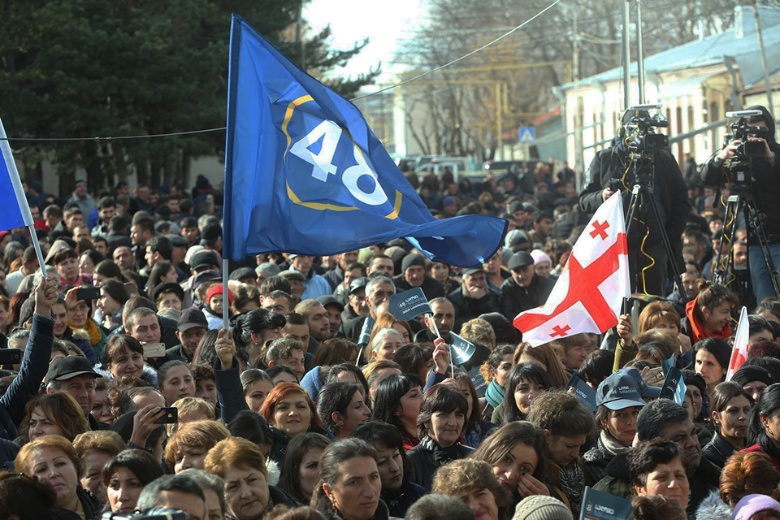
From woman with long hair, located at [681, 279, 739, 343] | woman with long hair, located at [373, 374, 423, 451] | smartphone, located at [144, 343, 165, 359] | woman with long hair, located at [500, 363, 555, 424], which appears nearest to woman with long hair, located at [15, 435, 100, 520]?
woman with long hair, located at [373, 374, 423, 451]

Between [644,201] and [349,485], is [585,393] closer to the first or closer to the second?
[349,485]

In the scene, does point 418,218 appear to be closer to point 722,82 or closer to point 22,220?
point 22,220

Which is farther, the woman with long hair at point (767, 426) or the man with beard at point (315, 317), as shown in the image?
the man with beard at point (315, 317)

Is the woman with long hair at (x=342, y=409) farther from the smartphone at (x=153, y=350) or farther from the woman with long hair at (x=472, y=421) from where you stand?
the smartphone at (x=153, y=350)

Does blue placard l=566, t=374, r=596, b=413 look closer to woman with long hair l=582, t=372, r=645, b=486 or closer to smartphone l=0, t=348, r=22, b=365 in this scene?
woman with long hair l=582, t=372, r=645, b=486

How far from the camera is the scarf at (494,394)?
945 centimetres

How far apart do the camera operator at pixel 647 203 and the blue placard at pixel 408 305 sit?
1929 mm

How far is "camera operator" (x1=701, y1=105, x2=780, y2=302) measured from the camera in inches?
480

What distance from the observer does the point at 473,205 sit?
835 inches

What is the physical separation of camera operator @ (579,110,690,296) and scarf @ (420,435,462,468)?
4.71 m

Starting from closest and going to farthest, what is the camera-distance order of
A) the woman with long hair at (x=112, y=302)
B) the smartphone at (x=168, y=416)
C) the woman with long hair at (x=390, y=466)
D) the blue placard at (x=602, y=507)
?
the blue placard at (x=602, y=507) < the woman with long hair at (x=390, y=466) < the smartphone at (x=168, y=416) < the woman with long hair at (x=112, y=302)

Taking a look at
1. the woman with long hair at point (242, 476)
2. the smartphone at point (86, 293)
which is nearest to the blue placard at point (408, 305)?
the smartphone at point (86, 293)

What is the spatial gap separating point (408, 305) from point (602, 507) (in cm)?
550

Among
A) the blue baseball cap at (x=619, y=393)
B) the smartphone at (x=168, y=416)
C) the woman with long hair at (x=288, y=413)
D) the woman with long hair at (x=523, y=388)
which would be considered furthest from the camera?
the woman with long hair at (x=523, y=388)
